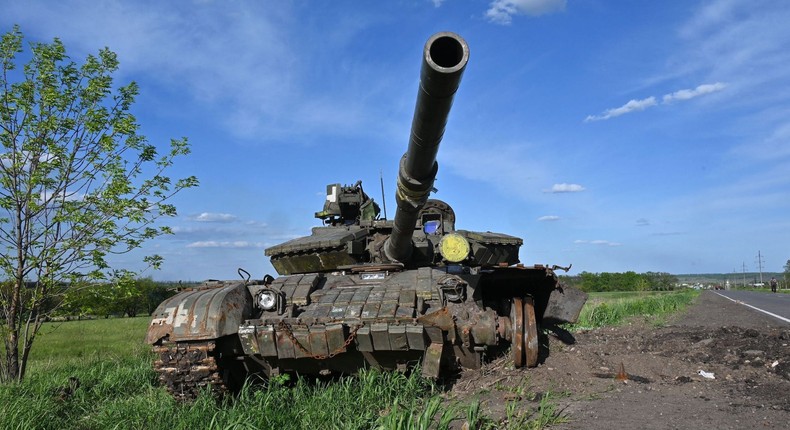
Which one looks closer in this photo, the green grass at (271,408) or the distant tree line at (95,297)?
the green grass at (271,408)

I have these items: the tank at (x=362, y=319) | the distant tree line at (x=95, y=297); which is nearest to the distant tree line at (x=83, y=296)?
the distant tree line at (x=95, y=297)

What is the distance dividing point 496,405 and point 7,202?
7.22 metres

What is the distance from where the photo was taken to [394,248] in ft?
26.9

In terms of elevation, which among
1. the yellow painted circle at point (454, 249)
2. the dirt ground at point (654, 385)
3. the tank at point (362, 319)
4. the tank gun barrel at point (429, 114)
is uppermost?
the tank gun barrel at point (429, 114)

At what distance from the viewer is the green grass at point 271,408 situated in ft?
17.3

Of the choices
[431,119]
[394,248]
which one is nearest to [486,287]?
[394,248]

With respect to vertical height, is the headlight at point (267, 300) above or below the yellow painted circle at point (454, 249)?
below

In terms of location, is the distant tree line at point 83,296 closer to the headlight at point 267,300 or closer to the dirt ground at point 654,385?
the headlight at point 267,300

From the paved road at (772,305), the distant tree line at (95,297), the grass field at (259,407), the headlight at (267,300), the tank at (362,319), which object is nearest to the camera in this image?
the grass field at (259,407)

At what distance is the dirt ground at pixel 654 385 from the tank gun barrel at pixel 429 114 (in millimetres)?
2249

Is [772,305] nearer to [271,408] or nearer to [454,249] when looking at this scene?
[454,249]

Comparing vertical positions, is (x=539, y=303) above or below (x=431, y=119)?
below

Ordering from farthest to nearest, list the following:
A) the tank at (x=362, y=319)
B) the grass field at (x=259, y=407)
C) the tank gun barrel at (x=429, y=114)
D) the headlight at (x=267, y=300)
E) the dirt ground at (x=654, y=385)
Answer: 1. the headlight at (x=267, y=300)
2. the tank at (x=362, y=319)
3. the grass field at (x=259, y=407)
4. the dirt ground at (x=654, y=385)
5. the tank gun barrel at (x=429, y=114)

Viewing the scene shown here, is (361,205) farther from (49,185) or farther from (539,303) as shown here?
(49,185)
